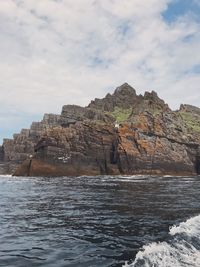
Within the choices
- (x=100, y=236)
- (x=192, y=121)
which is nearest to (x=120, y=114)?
(x=192, y=121)

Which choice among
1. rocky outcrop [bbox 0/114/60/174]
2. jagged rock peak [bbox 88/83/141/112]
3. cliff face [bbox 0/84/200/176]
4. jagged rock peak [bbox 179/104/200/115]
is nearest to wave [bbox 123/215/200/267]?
cliff face [bbox 0/84/200/176]

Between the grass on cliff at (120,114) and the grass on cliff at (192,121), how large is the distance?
20.4m

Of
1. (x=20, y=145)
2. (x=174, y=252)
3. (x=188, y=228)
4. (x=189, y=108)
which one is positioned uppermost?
(x=189, y=108)

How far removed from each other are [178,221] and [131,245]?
698 centimetres

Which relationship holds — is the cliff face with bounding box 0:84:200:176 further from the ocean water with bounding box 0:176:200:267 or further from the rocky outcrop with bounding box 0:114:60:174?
the ocean water with bounding box 0:176:200:267

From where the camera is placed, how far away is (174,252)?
1580 cm

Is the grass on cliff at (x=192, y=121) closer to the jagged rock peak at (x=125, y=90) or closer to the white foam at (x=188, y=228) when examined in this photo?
the jagged rock peak at (x=125, y=90)

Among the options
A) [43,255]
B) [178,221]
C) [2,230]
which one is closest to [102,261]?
[43,255]

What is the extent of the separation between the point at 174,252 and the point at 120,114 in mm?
118448

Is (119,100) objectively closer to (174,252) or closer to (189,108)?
(189,108)

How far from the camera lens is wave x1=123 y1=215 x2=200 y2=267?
1420 centimetres

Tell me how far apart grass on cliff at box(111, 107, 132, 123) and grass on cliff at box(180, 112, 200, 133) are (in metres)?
20.4

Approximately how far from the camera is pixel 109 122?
119 meters

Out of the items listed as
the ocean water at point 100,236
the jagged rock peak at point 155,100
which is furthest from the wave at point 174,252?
the jagged rock peak at point 155,100
